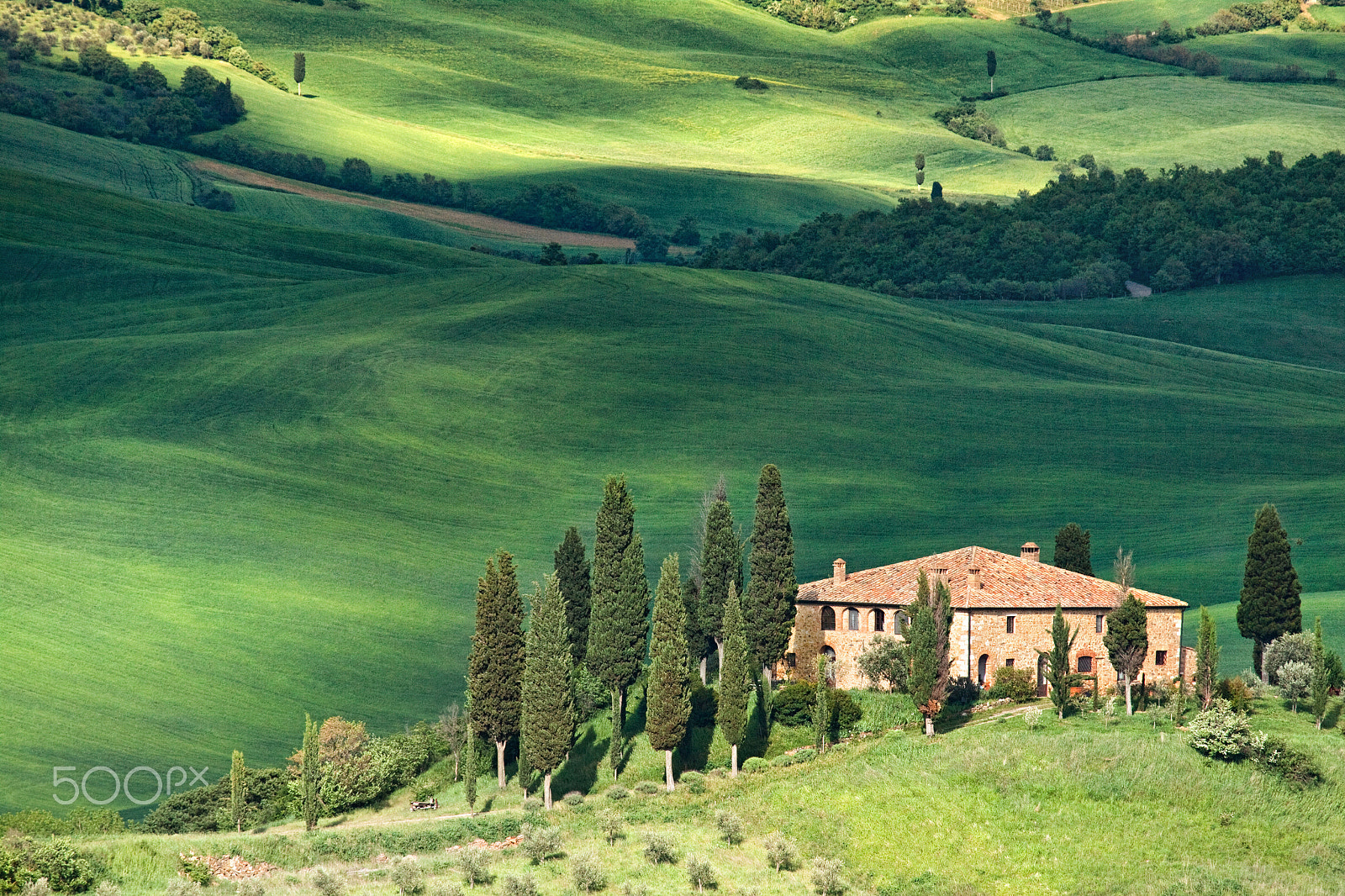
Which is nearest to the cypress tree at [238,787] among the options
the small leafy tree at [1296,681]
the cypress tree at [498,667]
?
the cypress tree at [498,667]

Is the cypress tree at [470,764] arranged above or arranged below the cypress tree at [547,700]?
below

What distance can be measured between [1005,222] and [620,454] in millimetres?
90110

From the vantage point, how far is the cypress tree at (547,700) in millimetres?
56562

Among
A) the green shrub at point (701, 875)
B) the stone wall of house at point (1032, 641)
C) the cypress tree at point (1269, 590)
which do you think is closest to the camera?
the green shrub at point (701, 875)

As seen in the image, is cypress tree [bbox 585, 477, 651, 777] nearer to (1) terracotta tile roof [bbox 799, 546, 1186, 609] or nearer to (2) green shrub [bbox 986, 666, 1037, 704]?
(1) terracotta tile roof [bbox 799, 546, 1186, 609]

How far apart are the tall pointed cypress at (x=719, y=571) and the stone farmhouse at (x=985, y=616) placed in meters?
3.16

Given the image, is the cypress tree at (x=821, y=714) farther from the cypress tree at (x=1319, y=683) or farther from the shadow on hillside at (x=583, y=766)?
the cypress tree at (x=1319, y=683)

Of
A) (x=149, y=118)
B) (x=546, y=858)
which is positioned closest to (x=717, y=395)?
(x=546, y=858)

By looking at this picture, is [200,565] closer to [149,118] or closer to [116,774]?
[116,774]

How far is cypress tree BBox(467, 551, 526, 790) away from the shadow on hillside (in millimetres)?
2191

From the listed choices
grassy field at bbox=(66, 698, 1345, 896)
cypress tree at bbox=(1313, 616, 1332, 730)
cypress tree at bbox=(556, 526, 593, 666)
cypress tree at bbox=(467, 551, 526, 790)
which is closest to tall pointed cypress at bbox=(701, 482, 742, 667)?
cypress tree at bbox=(556, 526, 593, 666)

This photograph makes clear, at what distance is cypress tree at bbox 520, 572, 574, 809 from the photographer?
56.6 m

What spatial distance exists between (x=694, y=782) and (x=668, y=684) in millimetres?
3306

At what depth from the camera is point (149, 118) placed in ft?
643
